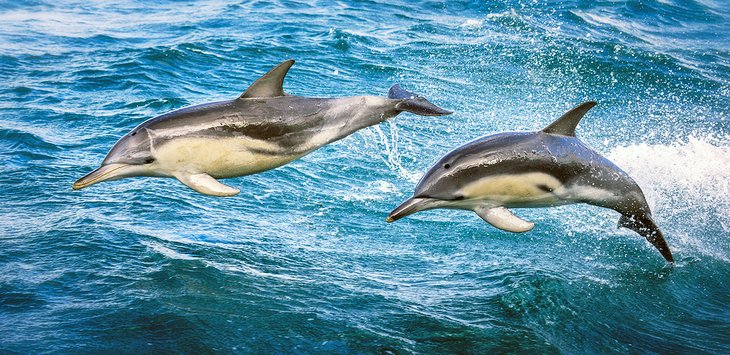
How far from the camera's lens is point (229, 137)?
21.6 feet

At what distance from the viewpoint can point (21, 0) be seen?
24734mm

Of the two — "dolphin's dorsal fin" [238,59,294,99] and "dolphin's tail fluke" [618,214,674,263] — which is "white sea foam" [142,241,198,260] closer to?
"dolphin's dorsal fin" [238,59,294,99]

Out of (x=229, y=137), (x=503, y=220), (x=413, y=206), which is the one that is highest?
(x=229, y=137)

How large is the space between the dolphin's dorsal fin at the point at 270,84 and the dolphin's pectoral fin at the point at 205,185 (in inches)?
27.7

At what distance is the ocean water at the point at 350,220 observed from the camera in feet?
24.1

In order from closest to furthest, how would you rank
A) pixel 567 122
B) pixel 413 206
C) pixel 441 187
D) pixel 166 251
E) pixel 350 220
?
pixel 413 206 < pixel 441 187 < pixel 567 122 < pixel 166 251 < pixel 350 220

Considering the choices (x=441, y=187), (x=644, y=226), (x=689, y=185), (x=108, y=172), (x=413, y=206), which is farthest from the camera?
(x=689, y=185)

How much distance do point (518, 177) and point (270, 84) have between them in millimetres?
2129

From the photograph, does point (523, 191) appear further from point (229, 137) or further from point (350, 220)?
point (350, 220)

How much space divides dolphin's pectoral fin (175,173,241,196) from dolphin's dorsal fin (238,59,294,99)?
2.31 ft

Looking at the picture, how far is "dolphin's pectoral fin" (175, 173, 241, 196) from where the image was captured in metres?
6.49

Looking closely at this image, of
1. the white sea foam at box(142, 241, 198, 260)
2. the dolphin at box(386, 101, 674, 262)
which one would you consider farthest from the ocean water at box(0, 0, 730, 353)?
the dolphin at box(386, 101, 674, 262)

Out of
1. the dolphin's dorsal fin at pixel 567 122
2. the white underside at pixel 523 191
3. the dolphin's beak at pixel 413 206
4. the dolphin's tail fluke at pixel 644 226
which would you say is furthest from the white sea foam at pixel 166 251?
the dolphin's tail fluke at pixel 644 226

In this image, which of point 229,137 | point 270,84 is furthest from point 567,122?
point 229,137
